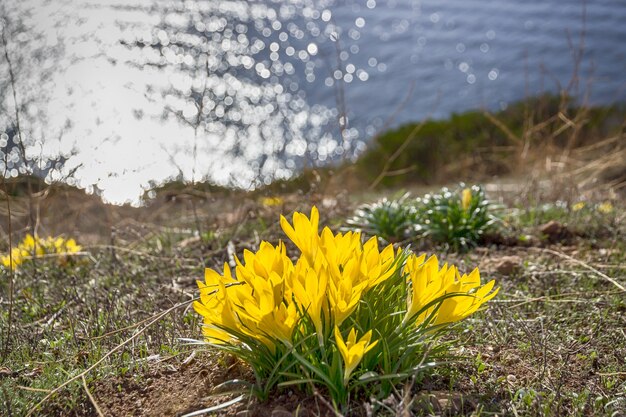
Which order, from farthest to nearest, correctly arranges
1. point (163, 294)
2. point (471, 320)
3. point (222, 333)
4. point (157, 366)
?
point (163, 294) → point (471, 320) → point (157, 366) → point (222, 333)

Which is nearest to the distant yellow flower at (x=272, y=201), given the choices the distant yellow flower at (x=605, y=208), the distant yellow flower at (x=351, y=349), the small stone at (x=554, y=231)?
the small stone at (x=554, y=231)

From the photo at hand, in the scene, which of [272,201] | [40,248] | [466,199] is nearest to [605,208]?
[466,199]

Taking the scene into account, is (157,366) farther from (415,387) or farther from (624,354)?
(624,354)

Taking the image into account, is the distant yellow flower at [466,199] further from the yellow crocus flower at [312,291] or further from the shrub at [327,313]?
the yellow crocus flower at [312,291]

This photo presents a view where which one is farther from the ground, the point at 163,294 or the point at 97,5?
the point at 97,5

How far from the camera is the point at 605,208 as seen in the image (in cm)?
484

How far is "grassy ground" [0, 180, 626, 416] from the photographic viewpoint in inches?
85.8

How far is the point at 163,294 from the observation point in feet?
10.6

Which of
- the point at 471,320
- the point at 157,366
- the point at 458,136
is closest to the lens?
the point at 157,366

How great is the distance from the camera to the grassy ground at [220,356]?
218 centimetres

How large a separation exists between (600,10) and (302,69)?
31.1ft

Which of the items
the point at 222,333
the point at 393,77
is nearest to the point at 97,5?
the point at 393,77

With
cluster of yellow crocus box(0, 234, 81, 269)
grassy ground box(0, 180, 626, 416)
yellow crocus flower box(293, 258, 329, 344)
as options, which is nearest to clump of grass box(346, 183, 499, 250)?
grassy ground box(0, 180, 626, 416)

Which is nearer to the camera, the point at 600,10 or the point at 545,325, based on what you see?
the point at 545,325
